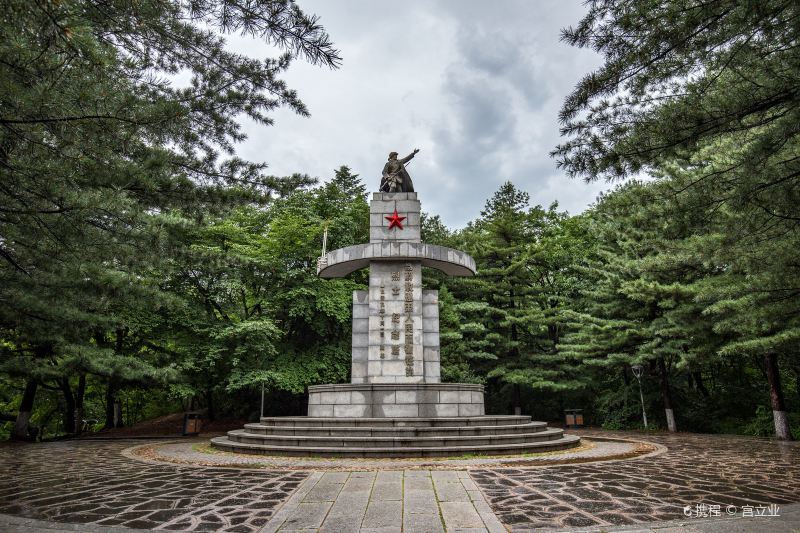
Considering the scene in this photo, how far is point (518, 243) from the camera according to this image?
72.2ft

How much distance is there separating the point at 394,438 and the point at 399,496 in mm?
3593

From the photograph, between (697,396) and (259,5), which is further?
(697,396)

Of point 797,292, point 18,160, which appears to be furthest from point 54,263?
point 797,292

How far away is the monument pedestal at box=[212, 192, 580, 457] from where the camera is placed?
8.53 meters

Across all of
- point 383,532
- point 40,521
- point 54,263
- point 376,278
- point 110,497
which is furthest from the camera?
point 376,278

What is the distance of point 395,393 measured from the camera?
1053cm

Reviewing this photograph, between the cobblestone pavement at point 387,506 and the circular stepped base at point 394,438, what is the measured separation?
86.7 inches

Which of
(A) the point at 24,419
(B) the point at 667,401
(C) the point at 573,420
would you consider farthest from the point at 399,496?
(C) the point at 573,420

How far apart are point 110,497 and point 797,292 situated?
1098 centimetres

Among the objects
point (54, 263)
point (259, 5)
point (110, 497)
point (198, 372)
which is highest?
point (259, 5)

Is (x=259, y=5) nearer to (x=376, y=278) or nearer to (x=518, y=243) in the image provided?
(x=376, y=278)

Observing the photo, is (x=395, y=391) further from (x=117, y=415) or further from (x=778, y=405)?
(x=117, y=415)

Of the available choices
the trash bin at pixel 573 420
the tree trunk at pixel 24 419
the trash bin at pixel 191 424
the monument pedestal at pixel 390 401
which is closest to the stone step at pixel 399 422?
the monument pedestal at pixel 390 401

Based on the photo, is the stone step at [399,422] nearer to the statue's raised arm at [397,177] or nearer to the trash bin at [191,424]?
the statue's raised arm at [397,177]
